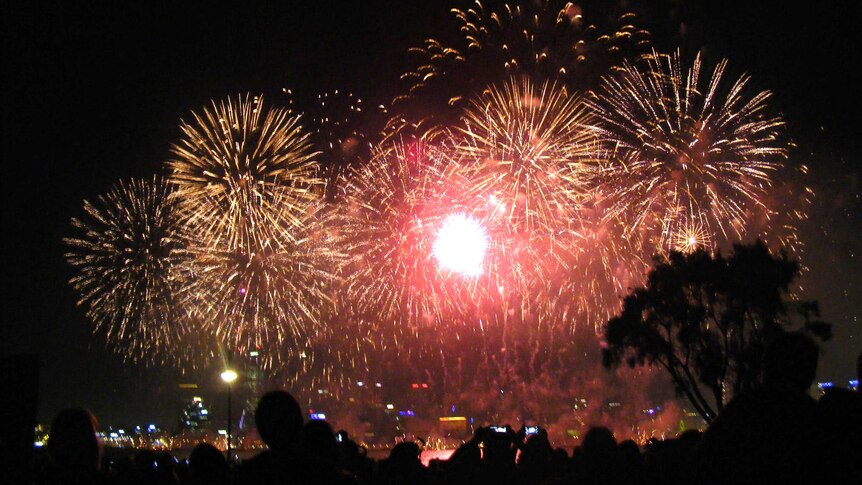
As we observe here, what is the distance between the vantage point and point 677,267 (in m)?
31.3

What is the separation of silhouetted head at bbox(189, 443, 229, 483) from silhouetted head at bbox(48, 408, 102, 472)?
129 cm

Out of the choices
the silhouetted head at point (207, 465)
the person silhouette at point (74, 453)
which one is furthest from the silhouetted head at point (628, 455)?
the person silhouette at point (74, 453)

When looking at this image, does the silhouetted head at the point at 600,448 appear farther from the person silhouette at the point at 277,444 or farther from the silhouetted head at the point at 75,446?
the silhouetted head at the point at 75,446

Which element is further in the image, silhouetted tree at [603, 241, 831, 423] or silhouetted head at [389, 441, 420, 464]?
silhouetted tree at [603, 241, 831, 423]

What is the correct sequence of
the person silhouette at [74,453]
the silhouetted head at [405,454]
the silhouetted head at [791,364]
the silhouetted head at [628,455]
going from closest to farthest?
the silhouetted head at [791,364] → the person silhouette at [74,453] → the silhouetted head at [628,455] → the silhouetted head at [405,454]

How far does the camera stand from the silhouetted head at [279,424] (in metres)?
4.04

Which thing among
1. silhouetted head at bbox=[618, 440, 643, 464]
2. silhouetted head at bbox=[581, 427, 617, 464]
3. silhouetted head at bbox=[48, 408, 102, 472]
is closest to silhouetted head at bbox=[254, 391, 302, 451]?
silhouetted head at bbox=[48, 408, 102, 472]

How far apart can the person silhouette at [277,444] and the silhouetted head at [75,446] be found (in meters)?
1.00

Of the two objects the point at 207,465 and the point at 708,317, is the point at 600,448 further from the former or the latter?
the point at 708,317

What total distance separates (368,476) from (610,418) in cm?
6037

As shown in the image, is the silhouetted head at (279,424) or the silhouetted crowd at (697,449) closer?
the silhouetted crowd at (697,449)

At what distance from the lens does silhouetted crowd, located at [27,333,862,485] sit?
128 inches

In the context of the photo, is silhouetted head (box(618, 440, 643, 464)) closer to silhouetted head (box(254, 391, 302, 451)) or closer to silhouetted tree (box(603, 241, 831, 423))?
silhouetted head (box(254, 391, 302, 451))

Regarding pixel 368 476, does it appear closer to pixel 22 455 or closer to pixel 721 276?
pixel 22 455
